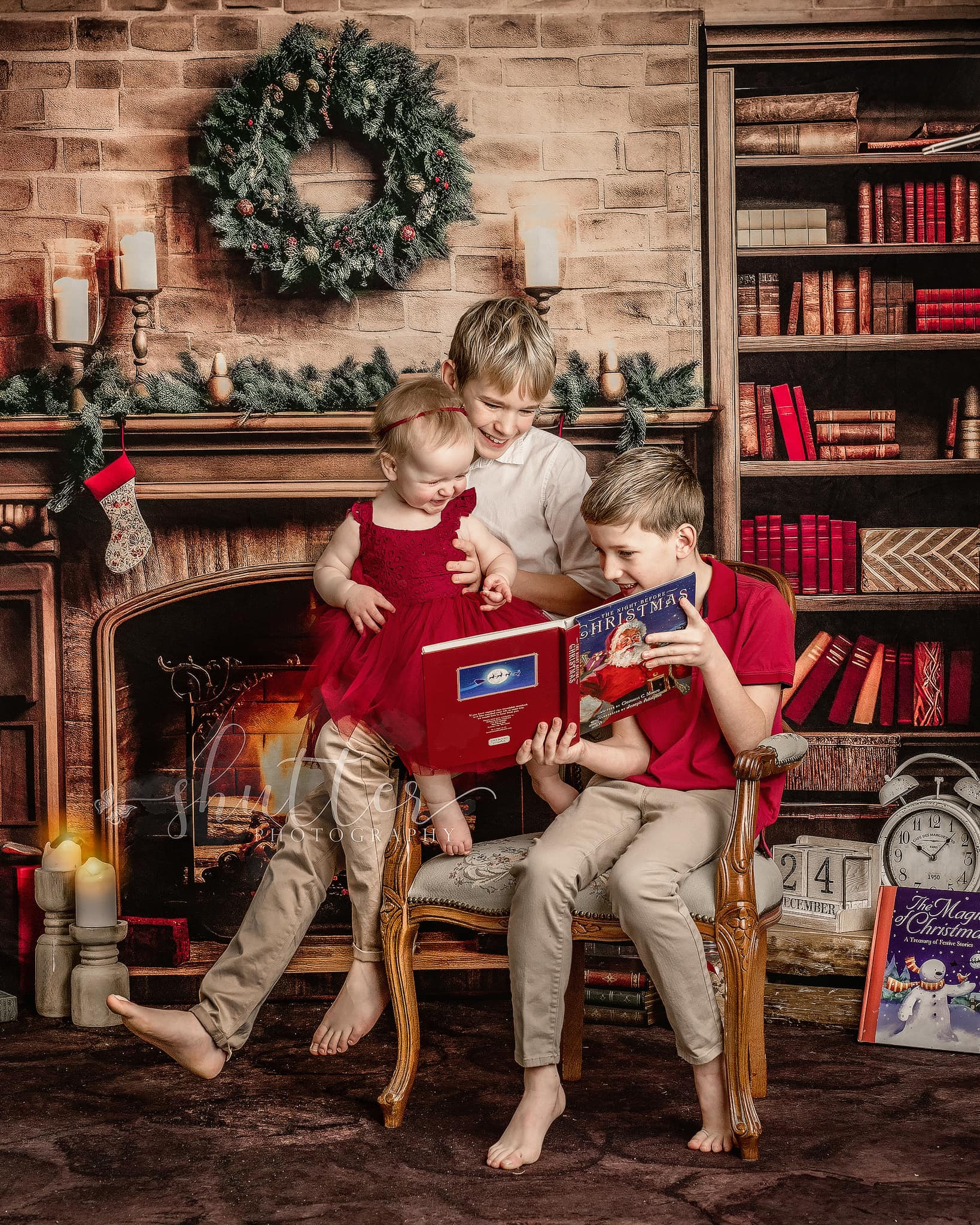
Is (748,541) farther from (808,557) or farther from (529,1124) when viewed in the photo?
(529,1124)

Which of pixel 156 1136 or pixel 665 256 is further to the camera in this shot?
pixel 665 256

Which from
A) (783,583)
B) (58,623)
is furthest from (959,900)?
(58,623)

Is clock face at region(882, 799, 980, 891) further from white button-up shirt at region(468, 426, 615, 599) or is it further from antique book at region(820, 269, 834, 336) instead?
antique book at region(820, 269, 834, 336)

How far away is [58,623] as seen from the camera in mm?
3072

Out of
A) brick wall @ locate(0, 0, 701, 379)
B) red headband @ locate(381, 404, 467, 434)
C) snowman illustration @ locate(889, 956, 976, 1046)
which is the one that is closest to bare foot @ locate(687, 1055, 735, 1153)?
snowman illustration @ locate(889, 956, 976, 1046)

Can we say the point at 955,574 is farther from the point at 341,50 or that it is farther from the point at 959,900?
the point at 341,50

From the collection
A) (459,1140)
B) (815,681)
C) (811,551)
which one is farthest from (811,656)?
(459,1140)

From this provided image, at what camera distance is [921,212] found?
3074mm

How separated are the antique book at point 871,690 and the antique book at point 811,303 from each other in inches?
32.8

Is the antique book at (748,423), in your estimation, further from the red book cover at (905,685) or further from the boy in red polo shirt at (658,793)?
the boy in red polo shirt at (658,793)

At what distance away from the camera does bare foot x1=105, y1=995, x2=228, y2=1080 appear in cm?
208

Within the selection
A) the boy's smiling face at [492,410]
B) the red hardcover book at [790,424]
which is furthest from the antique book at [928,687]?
the boy's smiling face at [492,410]

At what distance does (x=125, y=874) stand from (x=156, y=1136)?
1084 millimetres

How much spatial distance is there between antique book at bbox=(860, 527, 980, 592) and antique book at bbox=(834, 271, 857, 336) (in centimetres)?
52
